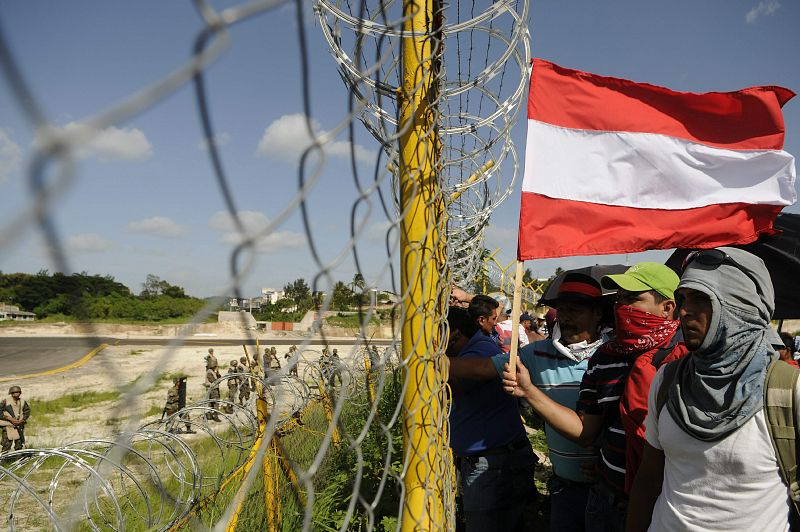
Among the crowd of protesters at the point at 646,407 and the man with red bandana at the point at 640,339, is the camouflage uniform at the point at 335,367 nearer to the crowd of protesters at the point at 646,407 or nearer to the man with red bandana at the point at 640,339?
the crowd of protesters at the point at 646,407

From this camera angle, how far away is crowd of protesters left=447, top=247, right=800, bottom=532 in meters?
1.73

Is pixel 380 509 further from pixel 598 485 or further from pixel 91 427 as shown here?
pixel 91 427

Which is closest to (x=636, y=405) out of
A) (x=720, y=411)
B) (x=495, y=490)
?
(x=720, y=411)

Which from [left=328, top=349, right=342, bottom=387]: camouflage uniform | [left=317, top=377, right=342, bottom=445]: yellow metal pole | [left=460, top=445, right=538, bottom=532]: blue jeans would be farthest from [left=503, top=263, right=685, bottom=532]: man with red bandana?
[left=317, top=377, right=342, bottom=445]: yellow metal pole

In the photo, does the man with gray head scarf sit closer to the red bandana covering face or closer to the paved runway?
the red bandana covering face

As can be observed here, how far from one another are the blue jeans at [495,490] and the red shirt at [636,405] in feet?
2.53

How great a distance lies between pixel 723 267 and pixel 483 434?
4.97 ft

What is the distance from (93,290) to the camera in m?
0.61

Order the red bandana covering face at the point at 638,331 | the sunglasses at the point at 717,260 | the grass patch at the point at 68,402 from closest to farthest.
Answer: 1. the sunglasses at the point at 717,260
2. the red bandana covering face at the point at 638,331
3. the grass patch at the point at 68,402

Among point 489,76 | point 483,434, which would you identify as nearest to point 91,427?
point 483,434

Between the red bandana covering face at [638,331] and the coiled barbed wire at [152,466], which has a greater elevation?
the red bandana covering face at [638,331]

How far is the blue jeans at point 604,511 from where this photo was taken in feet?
7.77

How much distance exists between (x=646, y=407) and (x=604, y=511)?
59cm

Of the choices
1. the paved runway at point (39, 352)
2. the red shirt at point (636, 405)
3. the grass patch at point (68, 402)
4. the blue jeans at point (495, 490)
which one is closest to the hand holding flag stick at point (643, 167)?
the red shirt at point (636, 405)
